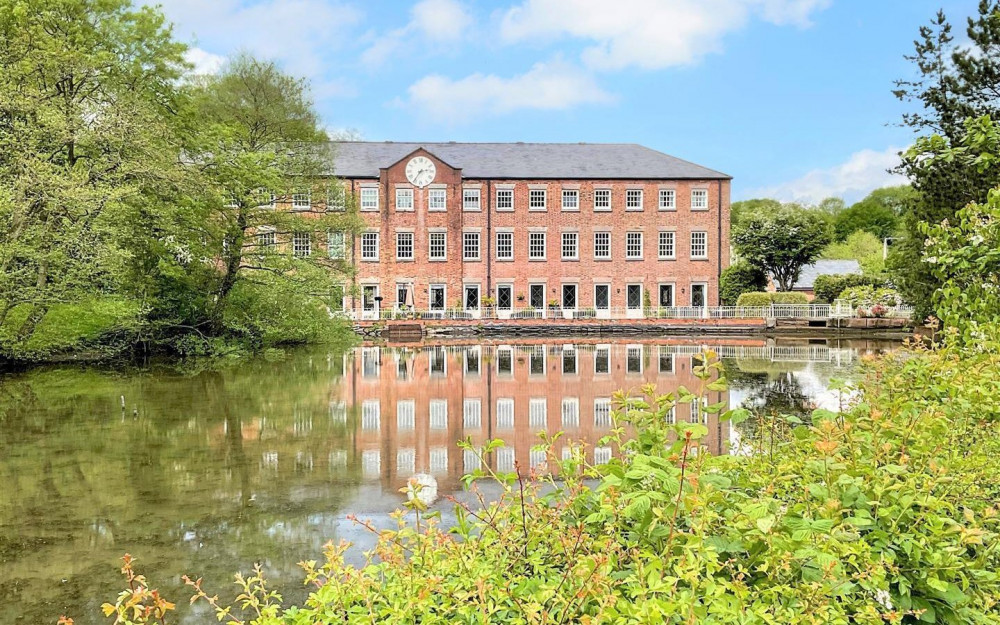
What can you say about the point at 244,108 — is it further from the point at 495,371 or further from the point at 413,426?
the point at 413,426

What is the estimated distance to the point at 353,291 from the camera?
23.5 m

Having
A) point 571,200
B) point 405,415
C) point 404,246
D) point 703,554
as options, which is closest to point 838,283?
point 571,200

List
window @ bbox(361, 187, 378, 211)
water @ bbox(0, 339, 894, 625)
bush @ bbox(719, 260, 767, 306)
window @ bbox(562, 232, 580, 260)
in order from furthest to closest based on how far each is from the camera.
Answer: bush @ bbox(719, 260, 767, 306), window @ bbox(562, 232, 580, 260), window @ bbox(361, 187, 378, 211), water @ bbox(0, 339, 894, 625)

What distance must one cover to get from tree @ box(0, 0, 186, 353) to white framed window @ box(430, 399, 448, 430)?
946 cm

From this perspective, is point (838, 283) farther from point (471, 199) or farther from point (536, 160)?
point (471, 199)

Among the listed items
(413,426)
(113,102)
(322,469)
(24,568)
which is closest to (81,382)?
(113,102)

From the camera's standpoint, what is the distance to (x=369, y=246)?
126 feet

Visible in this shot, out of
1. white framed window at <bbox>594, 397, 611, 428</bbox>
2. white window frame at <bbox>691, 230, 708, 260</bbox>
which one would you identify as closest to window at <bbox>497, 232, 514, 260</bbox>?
white window frame at <bbox>691, 230, 708, 260</bbox>

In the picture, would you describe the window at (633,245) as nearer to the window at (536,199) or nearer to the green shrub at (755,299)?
the window at (536,199)

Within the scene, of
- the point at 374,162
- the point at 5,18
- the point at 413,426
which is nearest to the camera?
the point at 413,426

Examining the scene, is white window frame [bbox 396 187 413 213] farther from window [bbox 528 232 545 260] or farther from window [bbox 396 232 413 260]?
window [bbox 528 232 545 260]

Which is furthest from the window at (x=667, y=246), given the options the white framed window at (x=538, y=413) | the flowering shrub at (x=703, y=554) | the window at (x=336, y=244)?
the flowering shrub at (x=703, y=554)

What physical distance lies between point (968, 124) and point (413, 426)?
8.05 metres

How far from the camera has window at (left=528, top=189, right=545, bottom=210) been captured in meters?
39.0
